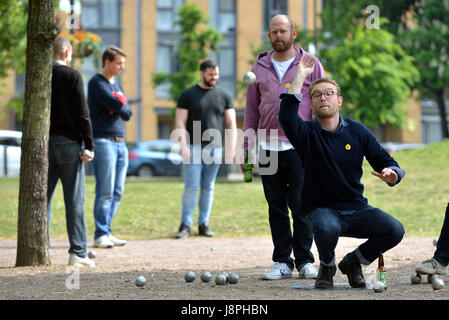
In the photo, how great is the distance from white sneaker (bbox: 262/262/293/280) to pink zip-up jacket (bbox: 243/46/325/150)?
3.37ft

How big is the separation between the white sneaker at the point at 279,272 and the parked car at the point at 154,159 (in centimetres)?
2219

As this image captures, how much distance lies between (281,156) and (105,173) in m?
3.18

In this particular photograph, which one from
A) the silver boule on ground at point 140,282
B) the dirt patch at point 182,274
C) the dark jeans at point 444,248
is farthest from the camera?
the dark jeans at point 444,248

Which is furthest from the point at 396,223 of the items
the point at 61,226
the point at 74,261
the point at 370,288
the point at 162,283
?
the point at 61,226

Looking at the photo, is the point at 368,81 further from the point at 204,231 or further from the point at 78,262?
the point at 78,262

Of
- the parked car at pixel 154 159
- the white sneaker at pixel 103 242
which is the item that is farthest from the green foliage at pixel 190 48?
the white sneaker at pixel 103 242

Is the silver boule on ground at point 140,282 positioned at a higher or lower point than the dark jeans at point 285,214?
lower

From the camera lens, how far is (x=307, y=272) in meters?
6.44

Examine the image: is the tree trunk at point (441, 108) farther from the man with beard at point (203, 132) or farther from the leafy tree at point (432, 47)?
the man with beard at point (203, 132)

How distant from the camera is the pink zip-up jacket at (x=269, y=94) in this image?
6.54 meters

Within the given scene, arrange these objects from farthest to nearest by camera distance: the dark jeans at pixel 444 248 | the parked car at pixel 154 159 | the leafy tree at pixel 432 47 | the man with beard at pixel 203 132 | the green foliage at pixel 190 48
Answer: the leafy tree at pixel 432 47, the green foliage at pixel 190 48, the parked car at pixel 154 159, the man with beard at pixel 203 132, the dark jeans at pixel 444 248

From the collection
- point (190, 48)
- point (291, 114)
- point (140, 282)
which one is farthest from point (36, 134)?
point (190, 48)

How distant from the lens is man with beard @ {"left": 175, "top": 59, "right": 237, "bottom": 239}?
10086 mm

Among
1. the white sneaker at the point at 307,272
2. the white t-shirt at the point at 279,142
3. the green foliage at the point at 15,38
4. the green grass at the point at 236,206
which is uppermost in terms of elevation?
the green foliage at the point at 15,38
